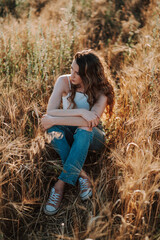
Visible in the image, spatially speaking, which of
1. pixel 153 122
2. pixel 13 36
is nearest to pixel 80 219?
pixel 153 122

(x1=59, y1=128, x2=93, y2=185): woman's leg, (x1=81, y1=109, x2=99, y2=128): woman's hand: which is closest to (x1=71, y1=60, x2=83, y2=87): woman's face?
(x1=81, y1=109, x2=99, y2=128): woman's hand

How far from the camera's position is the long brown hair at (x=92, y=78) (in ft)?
6.79

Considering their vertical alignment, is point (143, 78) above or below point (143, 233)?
above

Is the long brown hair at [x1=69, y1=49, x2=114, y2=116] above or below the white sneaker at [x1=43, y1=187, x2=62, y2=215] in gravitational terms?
above

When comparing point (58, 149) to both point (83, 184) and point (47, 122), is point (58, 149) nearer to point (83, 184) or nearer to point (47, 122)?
point (47, 122)

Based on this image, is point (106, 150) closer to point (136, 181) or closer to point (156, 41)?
point (136, 181)

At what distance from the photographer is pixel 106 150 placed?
2.28m

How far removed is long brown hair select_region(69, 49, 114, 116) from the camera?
2069mm

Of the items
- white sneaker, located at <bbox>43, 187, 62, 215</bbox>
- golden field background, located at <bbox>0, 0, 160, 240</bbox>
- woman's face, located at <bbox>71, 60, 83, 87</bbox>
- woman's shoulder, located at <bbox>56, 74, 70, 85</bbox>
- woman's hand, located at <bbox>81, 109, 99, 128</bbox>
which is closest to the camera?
golden field background, located at <bbox>0, 0, 160, 240</bbox>

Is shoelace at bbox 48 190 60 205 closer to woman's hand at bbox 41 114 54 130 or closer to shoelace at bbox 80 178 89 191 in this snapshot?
shoelace at bbox 80 178 89 191

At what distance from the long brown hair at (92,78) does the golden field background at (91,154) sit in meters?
0.22

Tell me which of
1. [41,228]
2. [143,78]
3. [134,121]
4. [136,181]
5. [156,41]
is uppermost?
[156,41]

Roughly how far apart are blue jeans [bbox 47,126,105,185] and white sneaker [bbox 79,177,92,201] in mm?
70

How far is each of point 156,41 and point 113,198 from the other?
2.09 m
